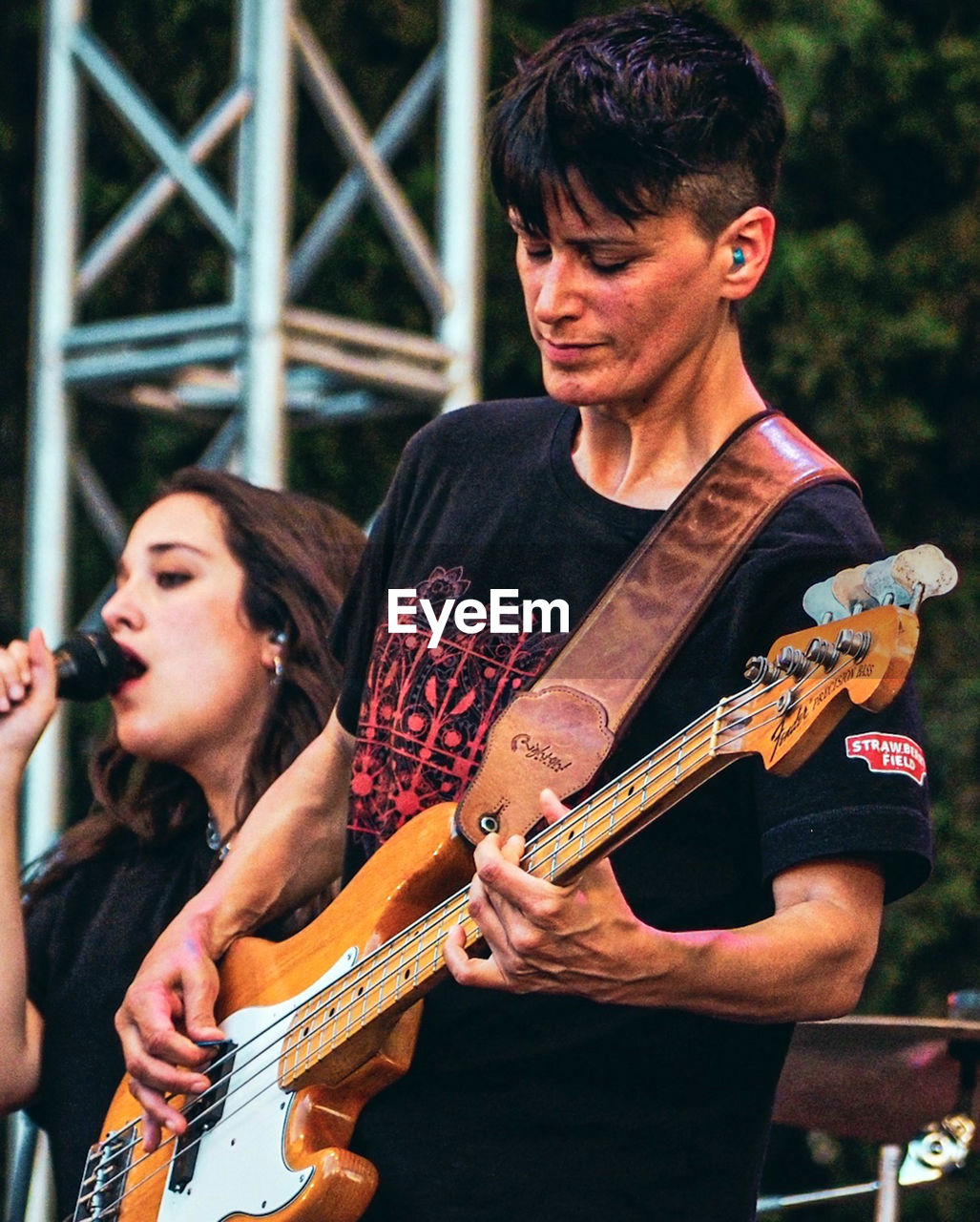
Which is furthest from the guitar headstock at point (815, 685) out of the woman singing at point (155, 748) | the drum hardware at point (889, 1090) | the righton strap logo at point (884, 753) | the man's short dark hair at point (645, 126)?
the woman singing at point (155, 748)

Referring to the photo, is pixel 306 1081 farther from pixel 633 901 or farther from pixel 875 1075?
pixel 875 1075

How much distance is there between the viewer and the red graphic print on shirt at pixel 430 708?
1.76 metres

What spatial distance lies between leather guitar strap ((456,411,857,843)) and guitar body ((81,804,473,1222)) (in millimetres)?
81

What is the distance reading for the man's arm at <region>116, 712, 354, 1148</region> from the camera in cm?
186

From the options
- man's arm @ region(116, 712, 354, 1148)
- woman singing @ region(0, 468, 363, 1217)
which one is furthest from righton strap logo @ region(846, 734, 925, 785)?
woman singing @ region(0, 468, 363, 1217)

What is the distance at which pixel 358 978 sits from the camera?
1706 millimetres

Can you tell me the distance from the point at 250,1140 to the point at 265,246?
6.98 ft

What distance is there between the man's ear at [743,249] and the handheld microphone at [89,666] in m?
1.21

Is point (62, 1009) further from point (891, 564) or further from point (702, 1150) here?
point (891, 564)

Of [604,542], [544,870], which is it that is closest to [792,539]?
[604,542]

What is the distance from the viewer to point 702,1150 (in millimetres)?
1665

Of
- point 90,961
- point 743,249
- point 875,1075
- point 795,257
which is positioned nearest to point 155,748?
point 90,961

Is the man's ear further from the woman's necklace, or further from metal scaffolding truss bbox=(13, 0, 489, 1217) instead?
metal scaffolding truss bbox=(13, 0, 489, 1217)

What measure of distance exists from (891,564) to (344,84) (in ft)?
15.6
